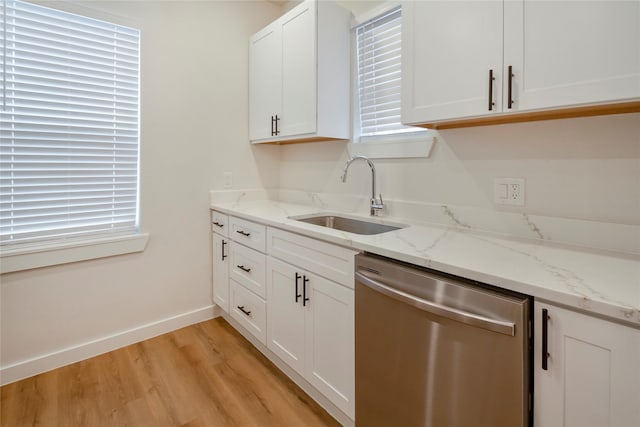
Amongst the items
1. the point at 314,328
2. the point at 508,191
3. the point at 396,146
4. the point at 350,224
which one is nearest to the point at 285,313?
the point at 314,328

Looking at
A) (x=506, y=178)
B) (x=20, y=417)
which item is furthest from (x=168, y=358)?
(x=506, y=178)

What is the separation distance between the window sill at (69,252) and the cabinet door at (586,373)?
2.25m

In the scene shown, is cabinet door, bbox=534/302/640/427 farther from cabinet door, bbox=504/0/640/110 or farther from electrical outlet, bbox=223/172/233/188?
electrical outlet, bbox=223/172/233/188

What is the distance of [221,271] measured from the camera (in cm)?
244

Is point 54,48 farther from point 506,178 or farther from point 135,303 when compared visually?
point 506,178

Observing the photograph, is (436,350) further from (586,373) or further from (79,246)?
(79,246)

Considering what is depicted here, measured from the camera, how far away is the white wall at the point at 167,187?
6.28 feet

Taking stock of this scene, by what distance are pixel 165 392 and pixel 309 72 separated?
1.99 metres

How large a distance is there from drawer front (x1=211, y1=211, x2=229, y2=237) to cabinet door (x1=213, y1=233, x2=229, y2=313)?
0.04m

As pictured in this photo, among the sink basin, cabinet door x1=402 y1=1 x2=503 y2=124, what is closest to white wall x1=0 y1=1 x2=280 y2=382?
the sink basin

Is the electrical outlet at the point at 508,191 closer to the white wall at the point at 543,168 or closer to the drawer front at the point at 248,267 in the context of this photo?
the white wall at the point at 543,168

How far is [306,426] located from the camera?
4.99ft

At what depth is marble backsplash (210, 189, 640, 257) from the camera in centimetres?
116

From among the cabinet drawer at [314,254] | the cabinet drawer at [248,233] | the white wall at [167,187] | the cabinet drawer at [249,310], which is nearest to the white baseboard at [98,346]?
the white wall at [167,187]
